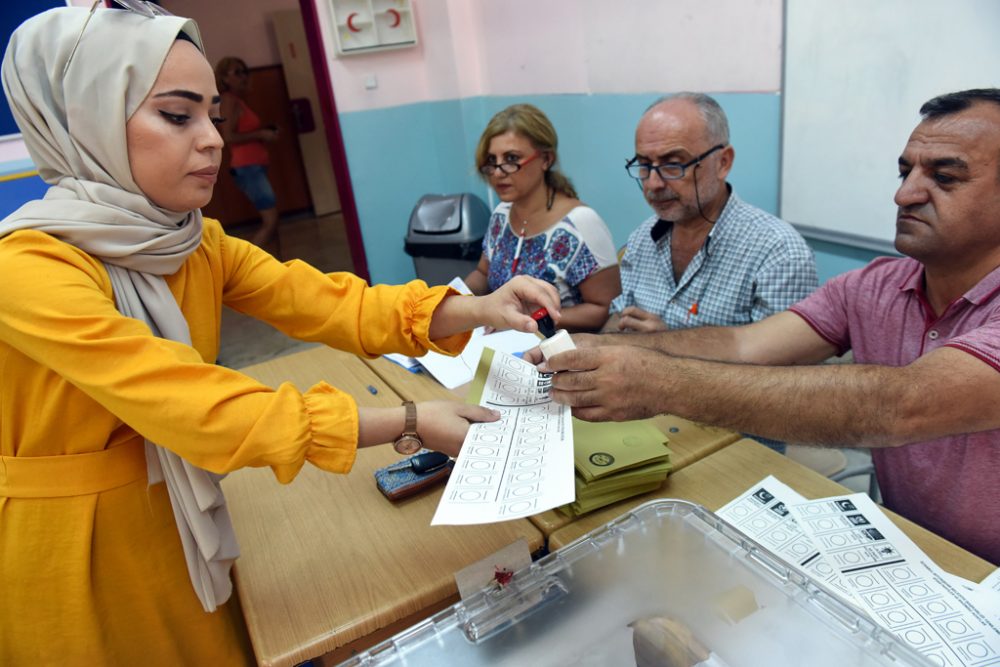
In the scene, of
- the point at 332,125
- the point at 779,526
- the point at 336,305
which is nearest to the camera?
the point at 779,526

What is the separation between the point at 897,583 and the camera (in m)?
1.02

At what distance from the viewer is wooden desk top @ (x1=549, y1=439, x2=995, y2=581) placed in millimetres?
1101

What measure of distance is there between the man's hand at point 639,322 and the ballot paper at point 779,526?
0.70 m

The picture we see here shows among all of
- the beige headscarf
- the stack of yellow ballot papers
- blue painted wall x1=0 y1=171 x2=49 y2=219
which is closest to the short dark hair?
the stack of yellow ballot papers

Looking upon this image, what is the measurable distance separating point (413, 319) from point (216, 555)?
0.58 m

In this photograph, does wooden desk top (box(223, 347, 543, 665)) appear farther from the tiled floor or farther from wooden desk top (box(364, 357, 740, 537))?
the tiled floor

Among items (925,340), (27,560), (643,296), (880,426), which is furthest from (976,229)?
(27,560)

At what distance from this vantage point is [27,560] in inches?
42.6

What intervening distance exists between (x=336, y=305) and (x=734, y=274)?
3.86 feet

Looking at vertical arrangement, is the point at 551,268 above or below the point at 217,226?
below

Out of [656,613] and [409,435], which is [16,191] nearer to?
[409,435]

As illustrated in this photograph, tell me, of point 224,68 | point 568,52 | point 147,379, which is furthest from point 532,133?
point 224,68

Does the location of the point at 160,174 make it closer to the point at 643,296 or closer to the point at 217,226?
the point at 217,226

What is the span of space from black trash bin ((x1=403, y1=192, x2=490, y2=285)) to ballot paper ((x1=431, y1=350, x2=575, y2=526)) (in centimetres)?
206
